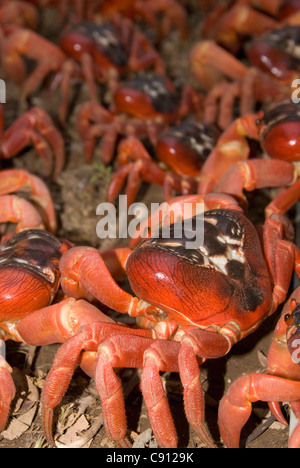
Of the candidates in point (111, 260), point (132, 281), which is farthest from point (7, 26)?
point (132, 281)

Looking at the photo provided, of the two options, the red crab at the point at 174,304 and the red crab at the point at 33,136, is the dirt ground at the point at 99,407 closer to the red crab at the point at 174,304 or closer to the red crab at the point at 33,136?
the red crab at the point at 174,304

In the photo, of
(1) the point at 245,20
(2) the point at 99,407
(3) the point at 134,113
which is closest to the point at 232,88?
(3) the point at 134,113

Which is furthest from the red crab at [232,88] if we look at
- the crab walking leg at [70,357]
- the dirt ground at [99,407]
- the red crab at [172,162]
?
the crab walking leg at [70,357]

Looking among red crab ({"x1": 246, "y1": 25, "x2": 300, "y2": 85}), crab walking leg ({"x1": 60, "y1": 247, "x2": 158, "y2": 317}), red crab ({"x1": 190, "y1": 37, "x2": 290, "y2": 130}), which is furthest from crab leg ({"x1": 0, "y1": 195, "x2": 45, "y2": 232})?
red crab ({"x1": 246, "y1": 25, "x2": 300, "y2": 85})

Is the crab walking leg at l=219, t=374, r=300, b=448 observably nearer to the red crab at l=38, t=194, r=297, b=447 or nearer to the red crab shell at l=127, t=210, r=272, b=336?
the red crab at l=38, t=194, r=297, b=447

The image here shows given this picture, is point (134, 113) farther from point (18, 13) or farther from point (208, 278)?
point (208, 278)

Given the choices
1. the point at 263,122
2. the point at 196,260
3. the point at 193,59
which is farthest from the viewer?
the point at 193,59
